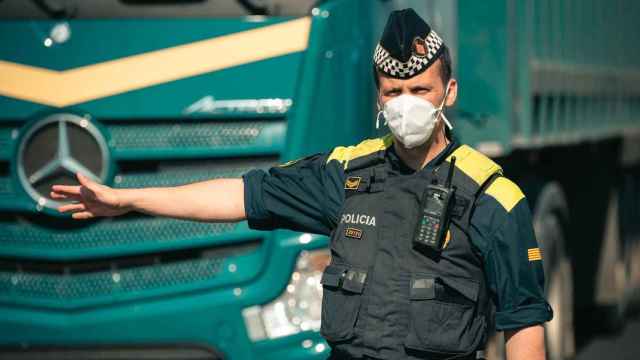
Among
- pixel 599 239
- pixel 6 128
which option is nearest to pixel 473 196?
pixel 6 128

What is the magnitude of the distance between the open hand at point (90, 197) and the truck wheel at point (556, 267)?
463 centimetres

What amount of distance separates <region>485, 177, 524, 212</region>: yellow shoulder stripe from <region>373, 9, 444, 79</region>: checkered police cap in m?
0.35

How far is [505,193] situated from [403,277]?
13.3 inches

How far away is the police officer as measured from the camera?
138 inches

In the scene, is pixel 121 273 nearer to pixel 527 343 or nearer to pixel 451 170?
pixel 451 170

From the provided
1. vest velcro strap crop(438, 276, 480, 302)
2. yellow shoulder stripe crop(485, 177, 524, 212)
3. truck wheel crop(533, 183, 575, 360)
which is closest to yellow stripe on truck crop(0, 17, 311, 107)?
yellow shoulder stripe crop(485, 177, 524, 212)

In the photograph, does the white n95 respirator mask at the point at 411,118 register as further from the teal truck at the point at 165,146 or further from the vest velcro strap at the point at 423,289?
the teal truck at the point at 165,146

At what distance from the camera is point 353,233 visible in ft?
11.9

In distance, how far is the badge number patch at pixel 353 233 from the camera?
3.63m

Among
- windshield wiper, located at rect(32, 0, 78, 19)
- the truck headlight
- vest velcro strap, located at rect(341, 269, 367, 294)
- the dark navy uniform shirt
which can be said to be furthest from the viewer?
windshield wiper, located at rect(32, 0, 78, 19)

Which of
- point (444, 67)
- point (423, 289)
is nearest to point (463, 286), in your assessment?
point (423, 289)

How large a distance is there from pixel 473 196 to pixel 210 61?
2422 millimetres

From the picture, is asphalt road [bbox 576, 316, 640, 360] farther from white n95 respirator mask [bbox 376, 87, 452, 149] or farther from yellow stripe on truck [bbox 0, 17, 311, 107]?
white n95 respirator mask [bbox 376, 87, 452, 149]

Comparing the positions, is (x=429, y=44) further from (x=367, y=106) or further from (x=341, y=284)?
(x=367, y=106)
